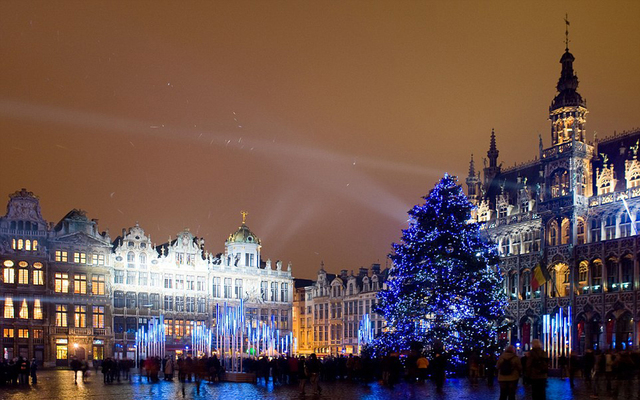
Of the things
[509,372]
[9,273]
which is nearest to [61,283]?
[9,273]

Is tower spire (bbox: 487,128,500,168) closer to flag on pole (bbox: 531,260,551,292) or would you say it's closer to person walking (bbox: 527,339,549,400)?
flag on pole (bbox: 531,260,551,292)

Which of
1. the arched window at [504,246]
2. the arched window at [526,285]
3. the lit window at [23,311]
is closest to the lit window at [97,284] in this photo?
the lit window at [23,311]

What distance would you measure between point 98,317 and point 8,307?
812 centimetres

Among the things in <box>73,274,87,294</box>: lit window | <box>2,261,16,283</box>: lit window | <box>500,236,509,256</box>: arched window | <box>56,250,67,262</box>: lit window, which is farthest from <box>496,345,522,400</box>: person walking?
<box>73,274,87,294</box>: lit window

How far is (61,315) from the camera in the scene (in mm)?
73375

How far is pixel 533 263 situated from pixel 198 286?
3611 centimetres

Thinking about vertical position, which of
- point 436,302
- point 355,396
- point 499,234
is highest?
point 499,234

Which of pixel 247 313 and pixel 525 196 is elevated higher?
pixel 525 196

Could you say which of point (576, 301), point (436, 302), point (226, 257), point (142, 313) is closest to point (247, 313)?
point (226, 257)

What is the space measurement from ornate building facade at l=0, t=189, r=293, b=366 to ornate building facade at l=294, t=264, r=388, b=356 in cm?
612

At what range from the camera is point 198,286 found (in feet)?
277

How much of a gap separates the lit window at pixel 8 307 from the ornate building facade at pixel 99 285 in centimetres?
9

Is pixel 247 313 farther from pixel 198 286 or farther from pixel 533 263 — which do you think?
pixel 533 263

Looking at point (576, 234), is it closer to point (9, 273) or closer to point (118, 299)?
point (118, 299)
